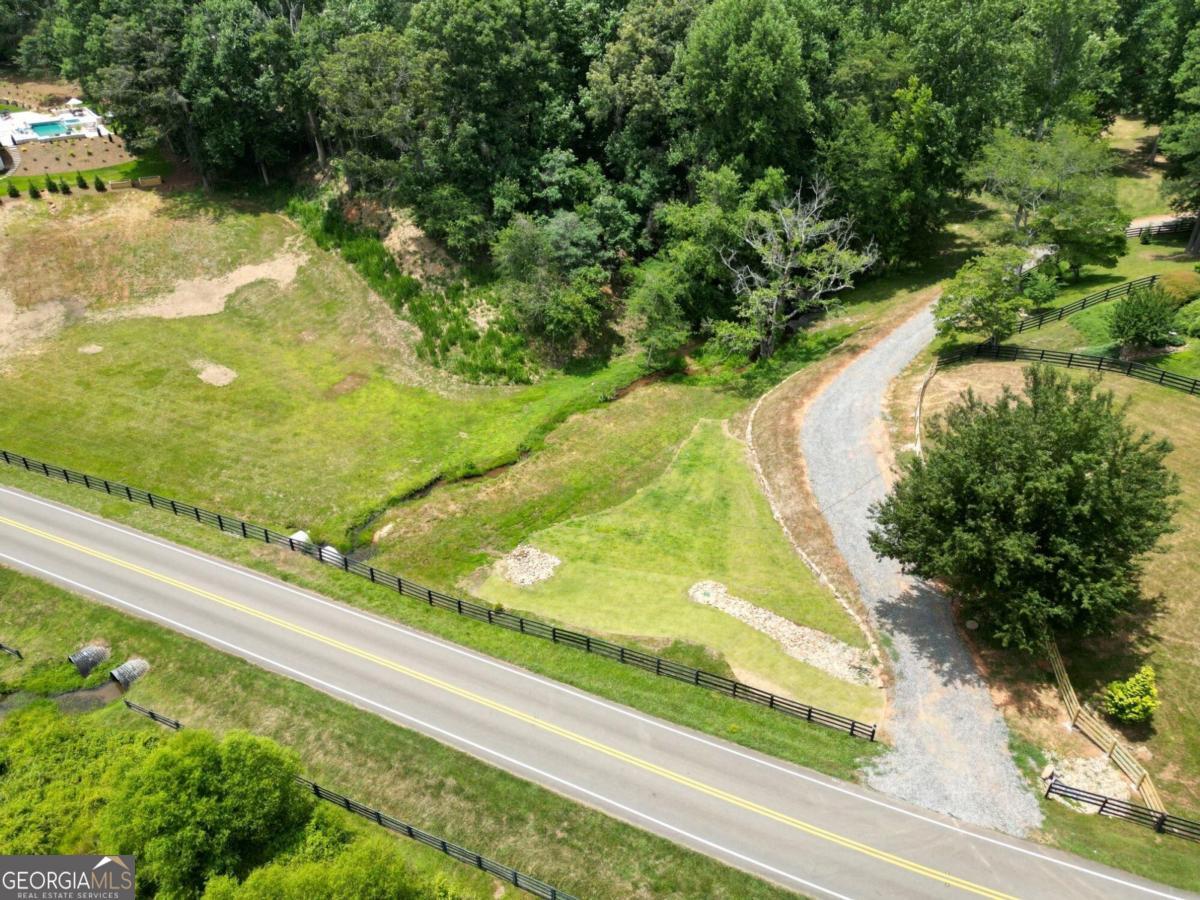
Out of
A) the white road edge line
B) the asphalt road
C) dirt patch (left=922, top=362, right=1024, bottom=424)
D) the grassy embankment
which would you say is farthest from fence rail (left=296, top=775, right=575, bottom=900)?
dirt patch (left=922, top=362, right=1024, bottom=424)

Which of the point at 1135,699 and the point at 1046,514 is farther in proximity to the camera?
the point at 1046,514

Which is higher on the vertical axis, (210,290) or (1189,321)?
(1189,321)

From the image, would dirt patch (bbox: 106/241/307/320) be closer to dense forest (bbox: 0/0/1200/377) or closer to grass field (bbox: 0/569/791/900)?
dense forest (bbox: 0/0/1200/377)

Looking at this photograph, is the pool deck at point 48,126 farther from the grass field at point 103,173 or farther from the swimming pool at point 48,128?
the grass field at point 103,173

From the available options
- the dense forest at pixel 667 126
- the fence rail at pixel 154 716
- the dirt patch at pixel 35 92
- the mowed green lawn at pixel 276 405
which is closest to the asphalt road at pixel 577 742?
the fence rail at pixel 154 716

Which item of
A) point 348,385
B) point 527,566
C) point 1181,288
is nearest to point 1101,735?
point 527,566

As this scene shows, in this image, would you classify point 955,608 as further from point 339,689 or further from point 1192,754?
point 339,689

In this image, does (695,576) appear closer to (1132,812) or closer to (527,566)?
(527,566)
